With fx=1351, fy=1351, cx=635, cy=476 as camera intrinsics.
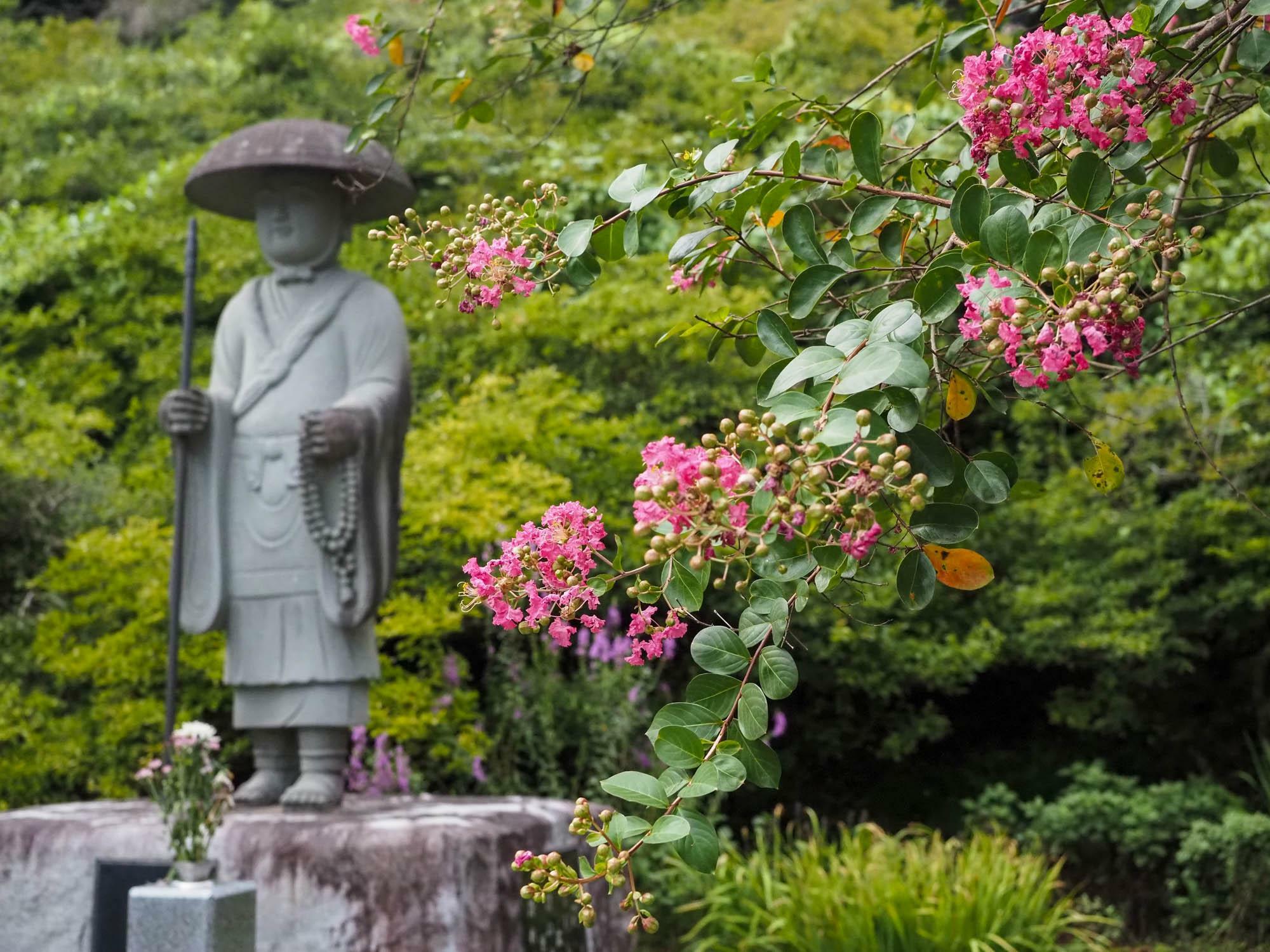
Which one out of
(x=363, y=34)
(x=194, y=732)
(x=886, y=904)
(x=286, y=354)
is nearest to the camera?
(x=363, y=34)

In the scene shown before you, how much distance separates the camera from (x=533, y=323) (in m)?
6.65

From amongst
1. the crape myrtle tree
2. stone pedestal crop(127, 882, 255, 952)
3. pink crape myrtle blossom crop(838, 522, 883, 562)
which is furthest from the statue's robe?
pink crape myrtle blossom crop(838, 522, 883, 562)

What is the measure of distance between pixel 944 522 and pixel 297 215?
364 cm

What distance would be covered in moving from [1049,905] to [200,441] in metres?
4.32

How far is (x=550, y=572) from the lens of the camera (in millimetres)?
1253

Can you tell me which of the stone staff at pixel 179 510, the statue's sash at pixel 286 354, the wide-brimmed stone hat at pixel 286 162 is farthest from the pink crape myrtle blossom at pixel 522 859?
the statue's sash at pixel 286 354

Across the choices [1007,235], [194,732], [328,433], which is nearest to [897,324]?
[1007,235]

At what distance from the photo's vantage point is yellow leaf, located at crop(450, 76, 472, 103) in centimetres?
239

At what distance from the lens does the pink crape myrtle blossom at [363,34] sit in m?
2.60

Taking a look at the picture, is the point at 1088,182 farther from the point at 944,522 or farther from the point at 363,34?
the point at 363,34

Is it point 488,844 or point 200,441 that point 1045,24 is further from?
point 200,441

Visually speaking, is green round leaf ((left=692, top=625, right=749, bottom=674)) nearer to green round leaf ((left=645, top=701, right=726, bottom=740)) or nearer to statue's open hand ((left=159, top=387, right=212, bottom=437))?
green round leaf ((left=645, top=701, right=726, bottom=740))

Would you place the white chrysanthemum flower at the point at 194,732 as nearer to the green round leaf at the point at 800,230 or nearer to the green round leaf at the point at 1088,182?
the green round leaf at the point at 800,230

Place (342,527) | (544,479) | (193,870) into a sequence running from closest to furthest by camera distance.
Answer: (193,870) < (342,527) < (544,479)
